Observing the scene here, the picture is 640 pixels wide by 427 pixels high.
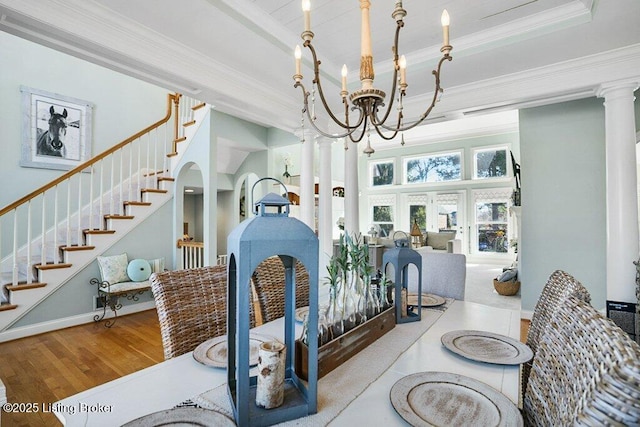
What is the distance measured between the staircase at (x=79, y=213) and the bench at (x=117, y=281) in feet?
0.75

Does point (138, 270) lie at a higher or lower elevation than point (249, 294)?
lower

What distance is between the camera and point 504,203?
7.95 metres

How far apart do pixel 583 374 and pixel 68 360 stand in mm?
3546

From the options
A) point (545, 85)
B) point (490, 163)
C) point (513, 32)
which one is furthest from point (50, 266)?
point (490, 163)

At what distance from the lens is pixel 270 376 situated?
763 mm

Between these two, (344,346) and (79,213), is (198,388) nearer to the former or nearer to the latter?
(344,346)

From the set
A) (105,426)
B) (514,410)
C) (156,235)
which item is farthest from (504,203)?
(105,426)

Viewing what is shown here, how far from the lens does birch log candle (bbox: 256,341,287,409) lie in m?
0.76

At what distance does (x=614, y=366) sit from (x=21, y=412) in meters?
2.91

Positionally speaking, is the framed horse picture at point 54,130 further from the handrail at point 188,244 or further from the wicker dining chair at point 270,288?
the wicker dining chair at point 270,288

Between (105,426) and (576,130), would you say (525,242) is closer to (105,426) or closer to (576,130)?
(576,130)

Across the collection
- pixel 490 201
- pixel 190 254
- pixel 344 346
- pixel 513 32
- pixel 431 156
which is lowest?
pixel 190 254

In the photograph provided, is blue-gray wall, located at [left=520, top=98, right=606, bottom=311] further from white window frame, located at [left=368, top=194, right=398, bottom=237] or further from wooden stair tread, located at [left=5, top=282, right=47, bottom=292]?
white window frame, located at [left=368, top=194, right=398, bottom=237]

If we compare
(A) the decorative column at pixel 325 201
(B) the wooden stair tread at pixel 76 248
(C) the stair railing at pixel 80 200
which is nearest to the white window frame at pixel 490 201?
(A) the decorative column at pixel 325 201
